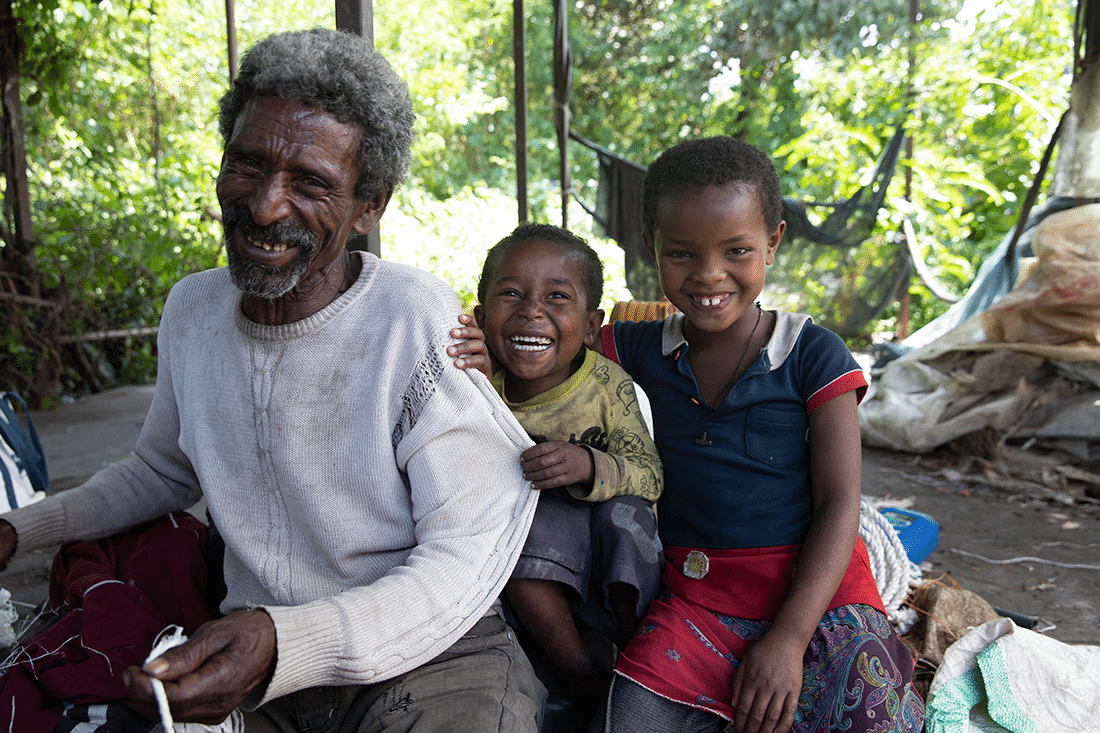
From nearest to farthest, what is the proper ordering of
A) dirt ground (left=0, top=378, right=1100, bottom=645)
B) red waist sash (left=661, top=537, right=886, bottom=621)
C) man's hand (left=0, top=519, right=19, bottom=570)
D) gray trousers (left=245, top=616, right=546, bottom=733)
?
gray trousers (left=245, top=616, right=546, bottom=733)
man's hand (left=0, top=519, right=19, bottom=570)
red waist sash (left=661, top=537, right=886, bottom=621)
dirt ground (left=0, top=378, right=1100, bottom=645)

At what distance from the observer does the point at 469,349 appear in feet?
4.81

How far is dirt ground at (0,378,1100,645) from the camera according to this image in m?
2.87

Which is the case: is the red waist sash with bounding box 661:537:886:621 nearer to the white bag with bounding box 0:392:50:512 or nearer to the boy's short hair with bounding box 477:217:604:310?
the boy's short hair with bounding box 477:217:604:310

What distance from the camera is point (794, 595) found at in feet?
4.85

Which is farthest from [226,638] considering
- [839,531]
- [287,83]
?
[839,531]

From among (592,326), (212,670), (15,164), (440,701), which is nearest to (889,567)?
(592,326)

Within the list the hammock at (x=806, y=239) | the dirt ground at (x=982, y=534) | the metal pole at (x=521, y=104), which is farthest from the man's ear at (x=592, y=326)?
the hammock at (x=806, y=239)

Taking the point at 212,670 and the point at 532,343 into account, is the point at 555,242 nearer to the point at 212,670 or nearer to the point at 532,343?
the point at 532,343

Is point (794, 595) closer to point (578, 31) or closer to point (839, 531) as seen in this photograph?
point (839, 531)

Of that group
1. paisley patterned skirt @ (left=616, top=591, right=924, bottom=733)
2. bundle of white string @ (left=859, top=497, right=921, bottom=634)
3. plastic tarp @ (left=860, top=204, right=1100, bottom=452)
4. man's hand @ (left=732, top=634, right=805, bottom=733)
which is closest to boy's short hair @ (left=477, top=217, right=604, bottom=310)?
paisley patterned skirt @ (left=616, top=591, right=924, bottom=733)

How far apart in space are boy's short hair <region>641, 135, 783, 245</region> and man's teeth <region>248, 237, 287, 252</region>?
86 cm

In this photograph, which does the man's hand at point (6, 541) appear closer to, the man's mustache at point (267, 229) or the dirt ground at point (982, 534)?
the man's mustache at point (267, 229)

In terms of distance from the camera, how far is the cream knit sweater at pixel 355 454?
4.50ft

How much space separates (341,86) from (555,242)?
25.4 inches
